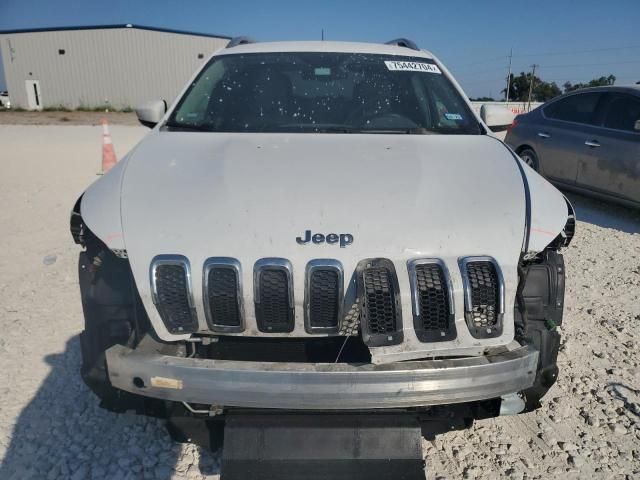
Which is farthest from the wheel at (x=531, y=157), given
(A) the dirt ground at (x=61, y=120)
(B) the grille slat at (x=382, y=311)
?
(A) the dirt ground at (x=61, y=120)

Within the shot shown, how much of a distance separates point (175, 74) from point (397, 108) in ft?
142

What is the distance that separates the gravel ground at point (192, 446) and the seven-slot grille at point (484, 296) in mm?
858

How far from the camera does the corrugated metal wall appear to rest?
40938 millimetres

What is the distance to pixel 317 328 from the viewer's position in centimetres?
199

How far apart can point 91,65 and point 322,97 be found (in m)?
43.7

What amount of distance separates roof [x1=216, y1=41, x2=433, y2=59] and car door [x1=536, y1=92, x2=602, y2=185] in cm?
388

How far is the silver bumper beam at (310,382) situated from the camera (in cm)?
183

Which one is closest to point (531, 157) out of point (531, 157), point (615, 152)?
point (531, 157)

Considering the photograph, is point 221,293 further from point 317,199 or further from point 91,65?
point 91,65

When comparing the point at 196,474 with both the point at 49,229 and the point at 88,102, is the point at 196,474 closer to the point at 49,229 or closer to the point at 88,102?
the point at 49,229

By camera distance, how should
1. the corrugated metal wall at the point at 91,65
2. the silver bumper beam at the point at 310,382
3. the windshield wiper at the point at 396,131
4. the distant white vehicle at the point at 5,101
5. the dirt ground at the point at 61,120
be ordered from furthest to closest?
the distant white vehicle at the point at 5,101, the corrugated metal wall at the point at 91,65, the dirt ground at the point at 61,120, the windshield wiper at the point at 396,131, the silver bumper beam at the point at 310,382

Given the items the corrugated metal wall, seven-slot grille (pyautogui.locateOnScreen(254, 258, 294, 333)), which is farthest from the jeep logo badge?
the corrugated metal wall

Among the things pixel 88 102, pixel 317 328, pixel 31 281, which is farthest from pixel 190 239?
pixel 88 102

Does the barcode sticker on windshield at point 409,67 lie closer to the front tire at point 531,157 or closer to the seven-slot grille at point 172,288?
the seven-slot grille at point 172,288
